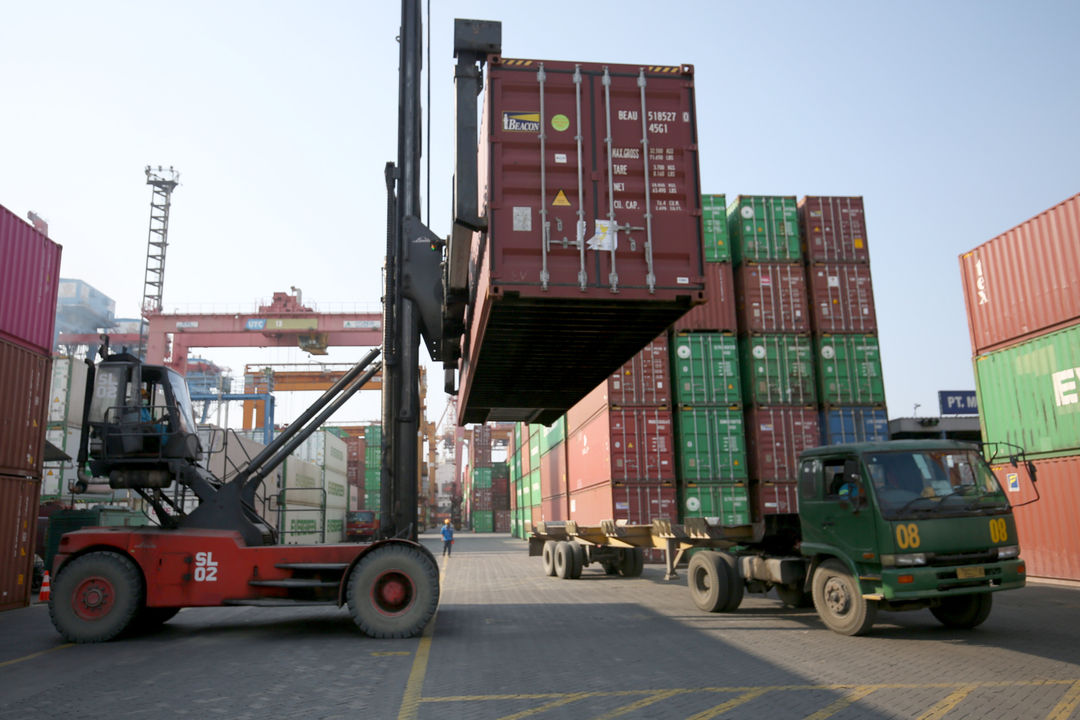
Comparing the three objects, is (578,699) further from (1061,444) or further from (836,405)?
(836,405)

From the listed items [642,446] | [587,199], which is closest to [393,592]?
[587,199]

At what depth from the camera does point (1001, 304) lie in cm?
Result: 1502

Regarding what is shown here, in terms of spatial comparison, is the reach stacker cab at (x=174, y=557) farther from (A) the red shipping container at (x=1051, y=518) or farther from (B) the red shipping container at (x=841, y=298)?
(B) the red shipping container at (x=841, y=298)

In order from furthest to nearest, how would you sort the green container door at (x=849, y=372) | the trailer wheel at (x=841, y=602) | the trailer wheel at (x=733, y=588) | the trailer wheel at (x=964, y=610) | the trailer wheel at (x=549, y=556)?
the green container door at (x=849, y=372) → the trailer wheel at (x=549, y=556) → the trailer wheel at (x=733, y=588) → the trailer wheel at (x=964, y=610) → the trailer wheel at (x=841, y=602)

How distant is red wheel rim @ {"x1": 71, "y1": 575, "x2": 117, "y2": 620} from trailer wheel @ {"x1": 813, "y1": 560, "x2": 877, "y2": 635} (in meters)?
8.60

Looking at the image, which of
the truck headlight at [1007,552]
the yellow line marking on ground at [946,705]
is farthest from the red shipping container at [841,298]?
the yellow line marking on ground at [946,705]

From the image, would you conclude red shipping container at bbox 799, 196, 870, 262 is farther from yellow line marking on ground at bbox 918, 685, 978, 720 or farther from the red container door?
yellow line marking on ground at bbox 918, 685, 978, 720

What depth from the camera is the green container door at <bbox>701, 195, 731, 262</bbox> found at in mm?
20688

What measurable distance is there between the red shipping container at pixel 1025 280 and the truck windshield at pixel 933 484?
7000 millimetres

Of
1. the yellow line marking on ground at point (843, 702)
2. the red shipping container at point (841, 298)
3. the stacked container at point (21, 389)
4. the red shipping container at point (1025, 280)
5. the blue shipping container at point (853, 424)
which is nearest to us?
the yellow line marking on ground at point (843, 702)

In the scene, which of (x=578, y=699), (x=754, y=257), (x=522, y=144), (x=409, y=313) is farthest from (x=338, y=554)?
(x=754, y=257)

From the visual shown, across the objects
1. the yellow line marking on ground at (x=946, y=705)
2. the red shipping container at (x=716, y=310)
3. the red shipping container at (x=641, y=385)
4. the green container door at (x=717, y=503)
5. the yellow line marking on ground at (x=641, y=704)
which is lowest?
the yellow line marking on ground at (x=946, y=705)

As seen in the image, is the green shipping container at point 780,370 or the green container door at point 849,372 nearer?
the green container door at point 849,372

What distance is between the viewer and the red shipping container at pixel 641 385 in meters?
20.0
